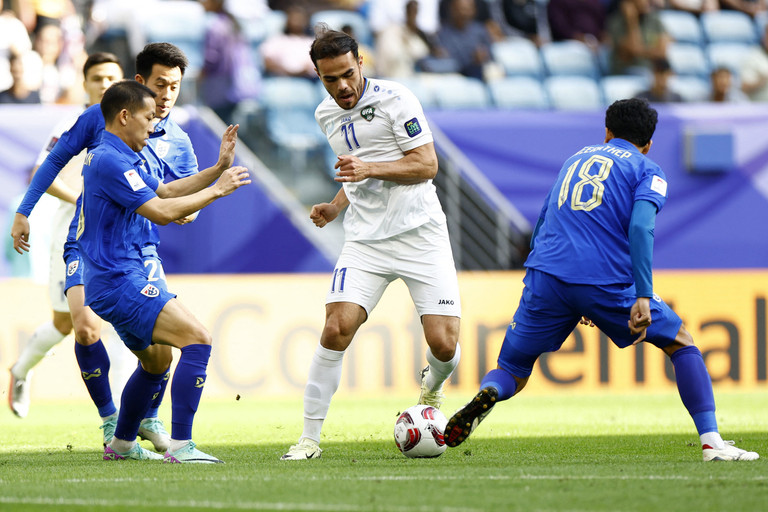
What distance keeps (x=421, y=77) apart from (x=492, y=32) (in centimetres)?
190

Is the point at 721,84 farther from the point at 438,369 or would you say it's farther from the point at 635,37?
the point at 438,369

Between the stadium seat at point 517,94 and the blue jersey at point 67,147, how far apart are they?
908 centimetres

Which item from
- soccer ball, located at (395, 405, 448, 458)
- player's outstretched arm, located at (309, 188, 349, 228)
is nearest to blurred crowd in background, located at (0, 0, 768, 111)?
player's outstretched arm, located at (309, 188, 349, 228)

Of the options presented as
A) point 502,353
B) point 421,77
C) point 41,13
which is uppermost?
point 41,13

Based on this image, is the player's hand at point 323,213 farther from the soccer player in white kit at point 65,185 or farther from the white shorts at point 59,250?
the white shorts at point 59,250

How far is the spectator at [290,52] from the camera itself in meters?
14.9

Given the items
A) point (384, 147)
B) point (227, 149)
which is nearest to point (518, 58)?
point (384, 147)

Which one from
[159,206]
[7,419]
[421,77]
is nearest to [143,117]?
[159,206]

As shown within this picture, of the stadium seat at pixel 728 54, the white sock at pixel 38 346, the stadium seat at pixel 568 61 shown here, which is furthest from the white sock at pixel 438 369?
the stadium seat at pixel 728 54

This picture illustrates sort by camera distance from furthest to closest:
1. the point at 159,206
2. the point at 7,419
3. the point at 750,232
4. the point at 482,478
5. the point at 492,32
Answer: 1. the point at 492,32
2. the point at 750,232
3. the point at 7,419
4. the point at 159,206
5. the point at 482,478

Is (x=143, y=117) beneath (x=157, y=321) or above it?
above

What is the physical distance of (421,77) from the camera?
1505 centimetres

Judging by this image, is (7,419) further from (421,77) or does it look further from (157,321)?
(421,77)

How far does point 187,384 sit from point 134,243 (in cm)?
81
